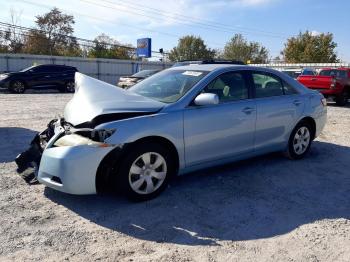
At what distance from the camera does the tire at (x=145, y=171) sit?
4.24 metres

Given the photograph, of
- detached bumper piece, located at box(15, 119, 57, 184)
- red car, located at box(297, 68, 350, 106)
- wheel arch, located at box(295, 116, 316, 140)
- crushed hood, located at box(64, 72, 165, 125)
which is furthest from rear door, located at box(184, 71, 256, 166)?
red car, located at box(297, 68, 350, 106)

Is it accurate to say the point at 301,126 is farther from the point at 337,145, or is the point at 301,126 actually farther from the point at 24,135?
the point at 24,135

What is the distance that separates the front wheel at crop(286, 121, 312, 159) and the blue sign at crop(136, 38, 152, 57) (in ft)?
124

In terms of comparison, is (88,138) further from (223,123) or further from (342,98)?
(342,98)

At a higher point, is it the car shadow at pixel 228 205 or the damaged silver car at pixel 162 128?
the damaged silver car at pixel 162 128

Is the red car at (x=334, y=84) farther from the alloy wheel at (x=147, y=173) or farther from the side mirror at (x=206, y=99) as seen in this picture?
the alloy wheel at (x=147, y=173)

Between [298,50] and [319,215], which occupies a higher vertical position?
[298,50]

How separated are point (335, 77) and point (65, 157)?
553 inches

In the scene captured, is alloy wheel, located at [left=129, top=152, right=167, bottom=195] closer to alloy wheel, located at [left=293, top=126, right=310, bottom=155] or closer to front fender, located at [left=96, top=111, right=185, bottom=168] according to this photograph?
front fender, located at [left=96, top=111, right=185, bottom=168]

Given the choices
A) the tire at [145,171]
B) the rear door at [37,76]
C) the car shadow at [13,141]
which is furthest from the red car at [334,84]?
the rear door at [37,76]

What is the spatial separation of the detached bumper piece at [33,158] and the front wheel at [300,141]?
369cm

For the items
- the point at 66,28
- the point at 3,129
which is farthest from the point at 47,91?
the point at 66,28

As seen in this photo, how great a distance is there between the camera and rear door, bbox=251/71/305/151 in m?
5.63

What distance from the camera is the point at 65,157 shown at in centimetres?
399
